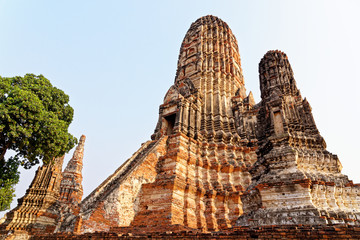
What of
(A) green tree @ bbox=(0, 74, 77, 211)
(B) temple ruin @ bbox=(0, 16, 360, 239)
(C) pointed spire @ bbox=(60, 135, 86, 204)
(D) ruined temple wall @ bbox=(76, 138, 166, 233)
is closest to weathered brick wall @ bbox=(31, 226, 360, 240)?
(B) temple ruin @ bbox=(0, 16, 360, 239)

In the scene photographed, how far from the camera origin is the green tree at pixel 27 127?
1090 centimetres

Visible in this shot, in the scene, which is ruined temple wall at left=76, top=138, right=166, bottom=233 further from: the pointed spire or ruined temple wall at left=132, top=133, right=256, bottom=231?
the pointed spire

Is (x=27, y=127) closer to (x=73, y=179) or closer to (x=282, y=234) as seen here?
(x=282, y=234)

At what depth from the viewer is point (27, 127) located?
11.4 metres

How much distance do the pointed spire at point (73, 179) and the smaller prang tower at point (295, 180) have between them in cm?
2036

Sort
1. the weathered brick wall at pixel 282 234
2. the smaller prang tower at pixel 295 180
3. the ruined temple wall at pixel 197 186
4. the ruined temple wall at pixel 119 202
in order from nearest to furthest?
the weathered brick wall at pixel 282 234
the smaller prang tower at pixel 295 180
the ruined temple wall at pixel 119 202
the ruined temple wall at pixel 197 186

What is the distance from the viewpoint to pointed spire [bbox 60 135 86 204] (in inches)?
977

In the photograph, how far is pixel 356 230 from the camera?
4590 millimetres

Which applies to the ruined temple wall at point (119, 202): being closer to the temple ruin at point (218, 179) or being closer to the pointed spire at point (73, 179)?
the temple ruin at point (218, 179)

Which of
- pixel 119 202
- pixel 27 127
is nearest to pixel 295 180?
pixel 119 202

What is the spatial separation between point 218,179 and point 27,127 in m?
9.90

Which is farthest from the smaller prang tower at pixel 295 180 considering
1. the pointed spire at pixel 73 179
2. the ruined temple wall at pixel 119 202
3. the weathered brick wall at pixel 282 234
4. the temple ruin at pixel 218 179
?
the pointed spire at pixel 73 179

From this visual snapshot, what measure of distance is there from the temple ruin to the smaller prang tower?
33 millimetres

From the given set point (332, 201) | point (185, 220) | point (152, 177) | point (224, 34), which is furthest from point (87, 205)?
point (224, 34)
